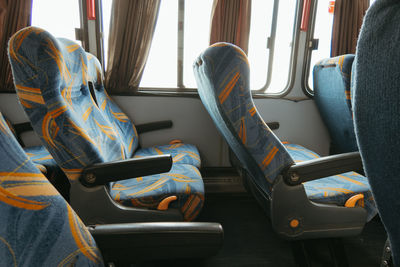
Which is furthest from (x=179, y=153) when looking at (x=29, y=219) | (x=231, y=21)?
(x=29, y=219)

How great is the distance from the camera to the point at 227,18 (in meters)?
1.93

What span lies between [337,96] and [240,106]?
995mm

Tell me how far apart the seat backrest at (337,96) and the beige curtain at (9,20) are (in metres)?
2.27

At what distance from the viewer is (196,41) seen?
205 centimetres

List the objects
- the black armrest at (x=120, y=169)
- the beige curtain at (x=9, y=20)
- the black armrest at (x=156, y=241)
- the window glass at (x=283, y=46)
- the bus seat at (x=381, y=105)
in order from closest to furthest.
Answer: the bus seat at (x=381, y=105) → the black armrest at (x=156, y=241) → the black armrest at (x=120, y=169) → the beige curtain at (x=9, y=20) → the window glass at (x=283, y=46)

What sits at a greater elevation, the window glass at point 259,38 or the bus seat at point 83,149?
the window glass at point 259,38

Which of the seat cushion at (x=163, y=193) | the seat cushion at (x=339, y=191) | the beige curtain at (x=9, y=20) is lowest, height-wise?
the seat cushion at (x=163, y=193)

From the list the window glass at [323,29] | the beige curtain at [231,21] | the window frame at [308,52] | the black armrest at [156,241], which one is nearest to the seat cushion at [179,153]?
the beige curtain at [231,21]

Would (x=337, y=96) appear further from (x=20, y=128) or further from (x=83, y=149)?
(x=20, y=128)

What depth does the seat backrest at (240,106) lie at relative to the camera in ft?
2.86

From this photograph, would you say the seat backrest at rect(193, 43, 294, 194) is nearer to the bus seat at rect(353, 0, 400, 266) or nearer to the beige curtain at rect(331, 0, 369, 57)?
the bus seat at rect(353, 0, 400, 266)

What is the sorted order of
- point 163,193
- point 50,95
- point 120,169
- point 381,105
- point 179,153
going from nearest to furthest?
1. point 381,105
2. point 50,95
3. point 120,169
4. point 163,193
5. point 179,153

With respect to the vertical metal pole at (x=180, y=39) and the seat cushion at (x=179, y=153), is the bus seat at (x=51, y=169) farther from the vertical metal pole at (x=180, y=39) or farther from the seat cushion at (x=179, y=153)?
the vertical metal pole at (x=180, y=39)

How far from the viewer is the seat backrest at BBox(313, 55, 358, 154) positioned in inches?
55.6
